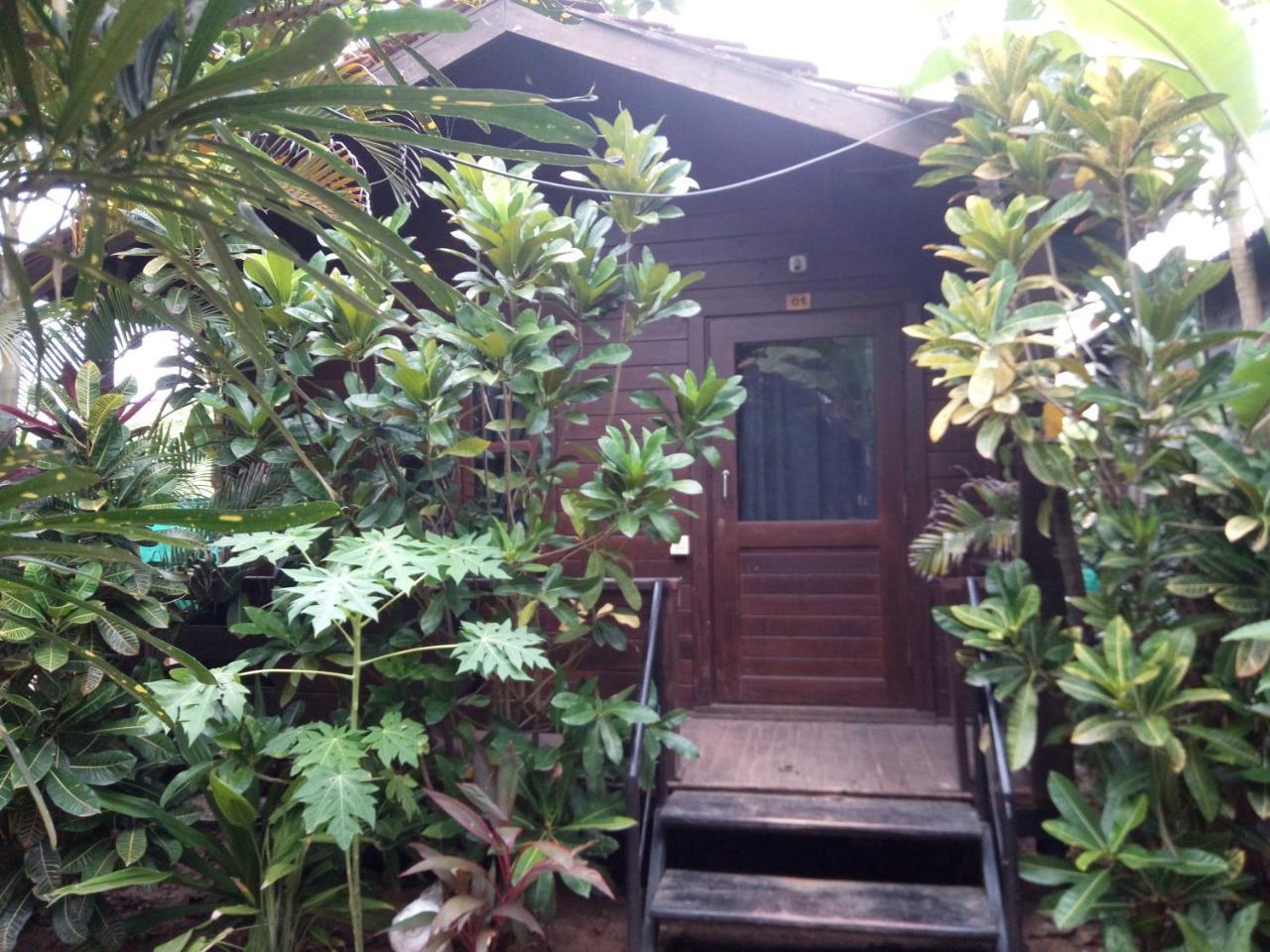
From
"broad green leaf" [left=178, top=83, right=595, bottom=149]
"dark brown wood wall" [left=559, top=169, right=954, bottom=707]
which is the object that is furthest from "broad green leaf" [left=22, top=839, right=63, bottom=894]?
"broad green leaf" [left=178, top=83, right=595, bottom=149]

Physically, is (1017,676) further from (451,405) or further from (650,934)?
(451,405)

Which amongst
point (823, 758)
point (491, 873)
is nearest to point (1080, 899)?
point (823, 758)

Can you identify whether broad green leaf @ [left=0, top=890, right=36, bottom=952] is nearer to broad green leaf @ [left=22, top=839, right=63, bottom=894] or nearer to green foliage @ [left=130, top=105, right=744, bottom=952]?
broad green leaf @ [left=22, top=839, right=63, bottom=894]

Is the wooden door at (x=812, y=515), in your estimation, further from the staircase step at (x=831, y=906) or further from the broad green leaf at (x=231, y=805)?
the broad green leaf at (x=231, y=805)

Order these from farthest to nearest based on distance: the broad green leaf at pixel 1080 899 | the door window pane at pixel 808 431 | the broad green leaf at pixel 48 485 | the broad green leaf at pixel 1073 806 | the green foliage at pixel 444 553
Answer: the door window pane at pixel 808 431 → the green foliage at pixel 444 553 → the broad green leaf at pixel 1073 806 → the broad green leaf at pixel 1080 899 → the broad green leaf at pixel 48 485

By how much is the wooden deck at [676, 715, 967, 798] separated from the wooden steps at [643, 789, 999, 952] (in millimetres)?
44

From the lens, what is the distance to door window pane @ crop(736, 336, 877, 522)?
4312 mm

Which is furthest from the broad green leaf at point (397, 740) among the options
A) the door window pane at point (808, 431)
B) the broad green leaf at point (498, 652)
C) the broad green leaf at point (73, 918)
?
the door window pane at point (808, 431)

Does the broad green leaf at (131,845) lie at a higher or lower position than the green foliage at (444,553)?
lower

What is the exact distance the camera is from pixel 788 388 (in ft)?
14.5

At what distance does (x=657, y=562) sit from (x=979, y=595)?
1687mm

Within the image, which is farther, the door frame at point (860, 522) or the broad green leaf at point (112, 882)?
the door frame at point (860, 522)

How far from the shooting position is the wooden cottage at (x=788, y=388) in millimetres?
3783

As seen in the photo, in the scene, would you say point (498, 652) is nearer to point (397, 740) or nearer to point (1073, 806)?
point (397, 740)
